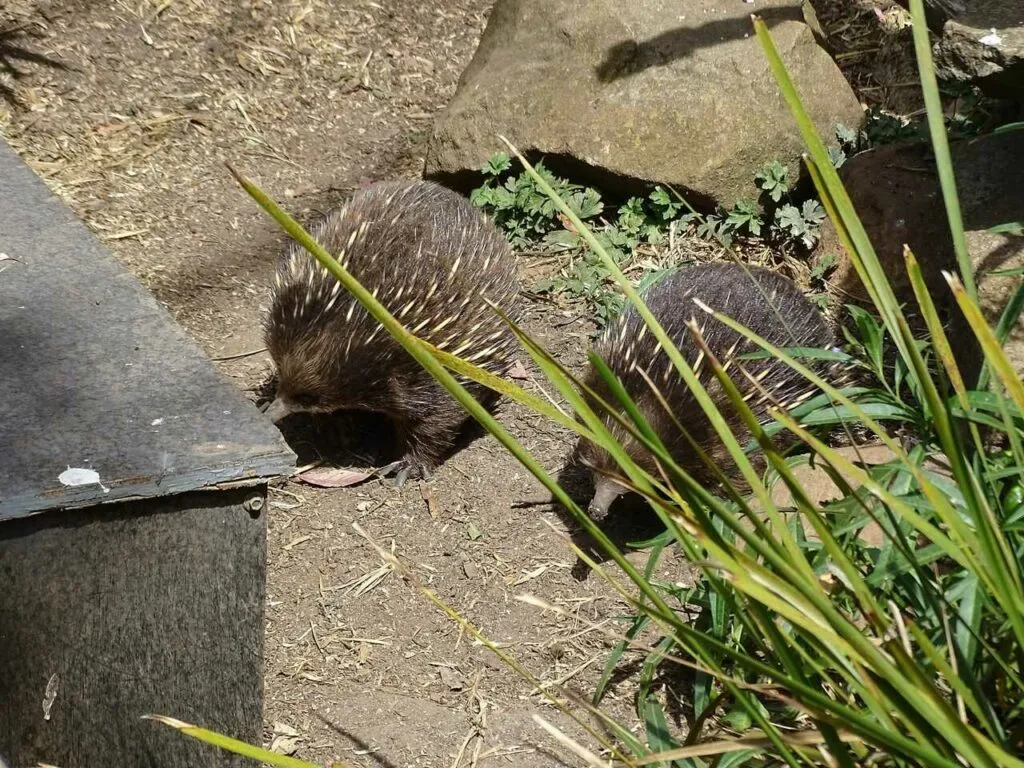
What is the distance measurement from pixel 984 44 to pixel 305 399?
220cm

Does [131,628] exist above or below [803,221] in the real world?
above

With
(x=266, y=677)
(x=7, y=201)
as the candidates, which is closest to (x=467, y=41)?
(x=7, y=201)

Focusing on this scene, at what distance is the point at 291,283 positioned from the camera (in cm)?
336

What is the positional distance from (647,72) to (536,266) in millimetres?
843

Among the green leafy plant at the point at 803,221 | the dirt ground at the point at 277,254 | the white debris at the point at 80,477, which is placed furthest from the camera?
the green leafy plant at the point at 803,221

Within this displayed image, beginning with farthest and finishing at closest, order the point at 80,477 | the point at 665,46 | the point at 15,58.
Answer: the point at 15,58 → the point at 665,46 → the point at 80,477

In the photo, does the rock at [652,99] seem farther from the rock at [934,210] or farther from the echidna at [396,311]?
the echidna at [396,311]

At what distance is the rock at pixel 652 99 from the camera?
165 inches

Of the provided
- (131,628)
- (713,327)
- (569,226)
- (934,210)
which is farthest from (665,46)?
(131,628)

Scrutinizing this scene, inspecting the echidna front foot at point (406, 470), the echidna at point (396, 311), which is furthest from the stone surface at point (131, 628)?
the echidna front foot at point (406, 470)

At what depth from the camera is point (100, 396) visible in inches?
82.3

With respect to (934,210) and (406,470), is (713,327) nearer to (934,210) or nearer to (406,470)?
(406,470)

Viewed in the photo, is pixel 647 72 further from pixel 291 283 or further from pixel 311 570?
pixel 311 570

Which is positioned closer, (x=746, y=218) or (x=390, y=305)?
(x=390, y=305)
